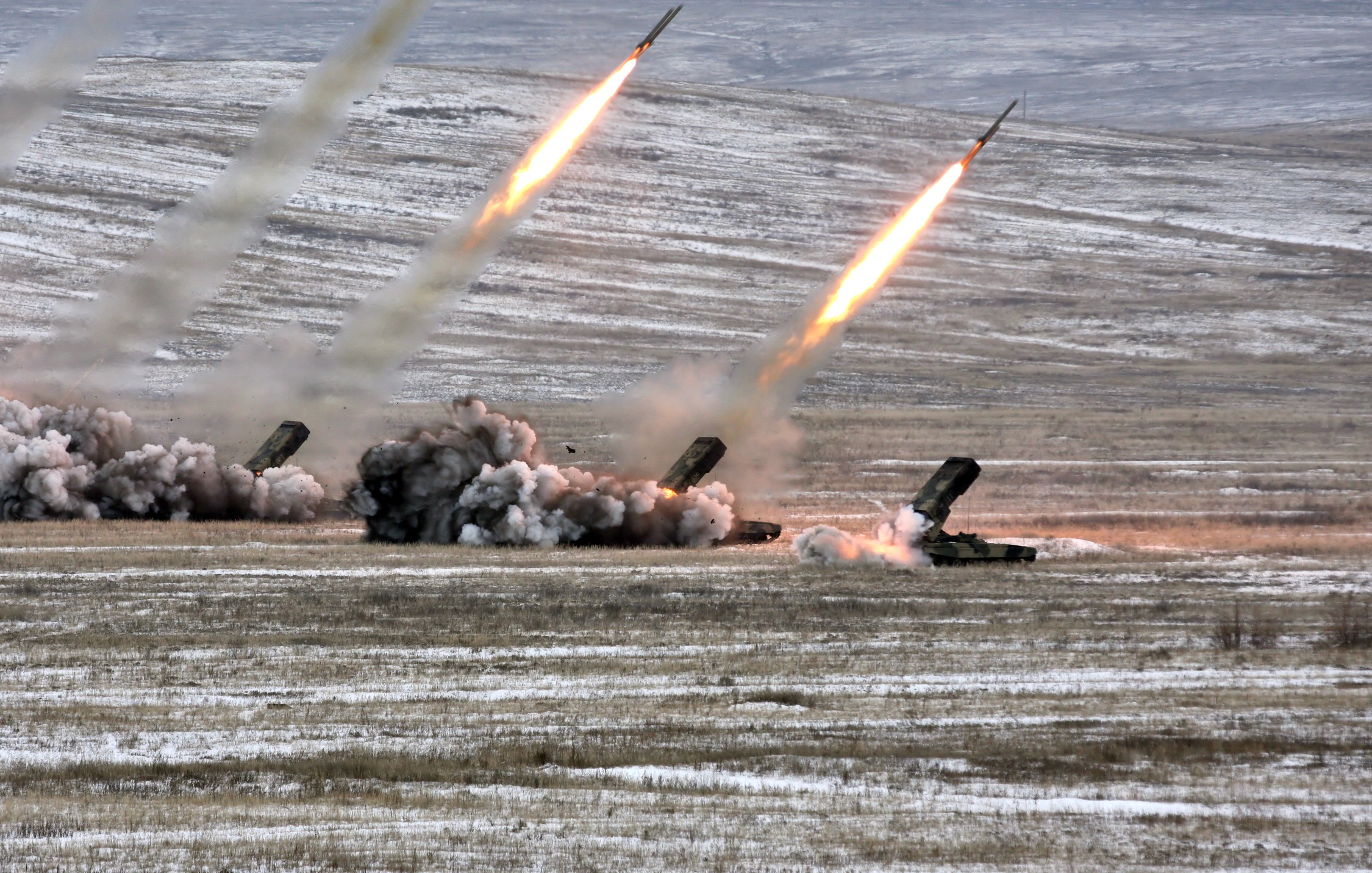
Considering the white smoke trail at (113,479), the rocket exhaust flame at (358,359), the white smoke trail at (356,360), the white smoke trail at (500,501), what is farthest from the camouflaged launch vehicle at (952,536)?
the white smoke trail at (113,479)

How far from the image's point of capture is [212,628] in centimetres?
2575

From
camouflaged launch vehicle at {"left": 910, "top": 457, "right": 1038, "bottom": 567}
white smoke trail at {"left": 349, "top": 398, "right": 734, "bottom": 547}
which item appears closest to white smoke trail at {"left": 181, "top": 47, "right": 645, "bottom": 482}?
white smoke trail at {"left": 349, "top": 398, "right": 734, "bottom": 547}

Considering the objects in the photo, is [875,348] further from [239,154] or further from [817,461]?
[239,154]

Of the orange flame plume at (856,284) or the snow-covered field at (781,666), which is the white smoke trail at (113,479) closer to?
the snow-covered field at (781,666)

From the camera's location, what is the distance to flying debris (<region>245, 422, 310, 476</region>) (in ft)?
148

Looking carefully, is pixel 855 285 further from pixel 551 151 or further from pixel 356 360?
pixel 356 360

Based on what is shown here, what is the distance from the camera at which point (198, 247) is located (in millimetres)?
61469

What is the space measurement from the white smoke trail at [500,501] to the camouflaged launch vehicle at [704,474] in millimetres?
516

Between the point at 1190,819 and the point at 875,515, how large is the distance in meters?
28.7

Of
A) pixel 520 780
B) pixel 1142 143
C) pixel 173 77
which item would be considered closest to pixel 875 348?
pixel 1142 143

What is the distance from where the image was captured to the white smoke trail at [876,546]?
111 ft

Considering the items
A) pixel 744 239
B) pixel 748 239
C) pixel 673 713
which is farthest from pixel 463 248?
pixel 748 239

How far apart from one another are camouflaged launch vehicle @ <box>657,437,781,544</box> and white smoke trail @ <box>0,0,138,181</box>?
1691 centimetres

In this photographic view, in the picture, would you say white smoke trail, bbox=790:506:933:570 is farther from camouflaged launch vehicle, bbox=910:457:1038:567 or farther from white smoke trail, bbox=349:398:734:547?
white smoke trail, bbox=349:398:734:547
